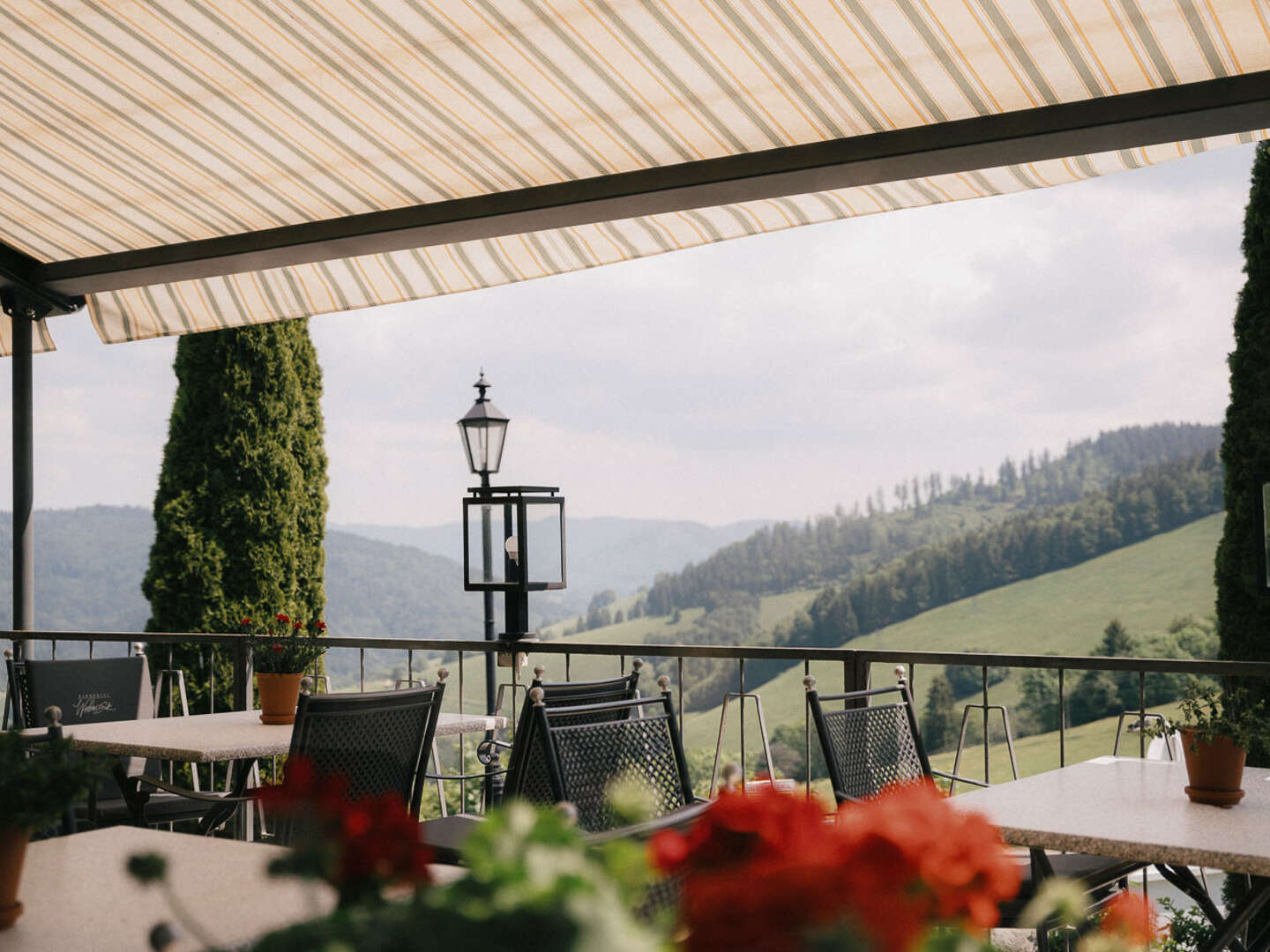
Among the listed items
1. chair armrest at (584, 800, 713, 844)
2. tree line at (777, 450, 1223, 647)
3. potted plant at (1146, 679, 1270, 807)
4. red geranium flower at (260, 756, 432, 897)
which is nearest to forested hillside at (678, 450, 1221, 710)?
tree line at (777, 450, 1223, 647)

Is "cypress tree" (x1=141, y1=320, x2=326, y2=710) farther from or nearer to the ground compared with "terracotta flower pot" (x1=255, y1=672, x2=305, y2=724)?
farther from the ground

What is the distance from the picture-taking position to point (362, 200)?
4848mm

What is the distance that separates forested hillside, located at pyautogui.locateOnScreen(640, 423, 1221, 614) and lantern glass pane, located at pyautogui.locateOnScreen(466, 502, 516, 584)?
1327 inches

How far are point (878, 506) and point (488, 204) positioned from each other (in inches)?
1537

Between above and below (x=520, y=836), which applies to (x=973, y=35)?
above

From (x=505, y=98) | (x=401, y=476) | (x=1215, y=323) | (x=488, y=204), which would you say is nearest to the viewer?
(x=505, y=98)

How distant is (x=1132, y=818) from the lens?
243 centimetres

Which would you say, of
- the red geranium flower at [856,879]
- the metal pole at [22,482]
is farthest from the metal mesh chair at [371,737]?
the metal pole at [22,482]

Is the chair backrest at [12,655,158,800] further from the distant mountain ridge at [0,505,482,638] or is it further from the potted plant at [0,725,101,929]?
the distant mountain ridge at [0,505,482,638]

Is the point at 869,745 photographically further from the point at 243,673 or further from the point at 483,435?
the point at 483,435

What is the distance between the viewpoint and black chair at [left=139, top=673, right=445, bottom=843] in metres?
3.13

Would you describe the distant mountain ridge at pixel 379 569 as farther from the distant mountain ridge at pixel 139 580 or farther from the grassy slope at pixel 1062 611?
the grassy slope at pixel 1062 611

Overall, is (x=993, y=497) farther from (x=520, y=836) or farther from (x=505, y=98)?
(x=520, y=836)

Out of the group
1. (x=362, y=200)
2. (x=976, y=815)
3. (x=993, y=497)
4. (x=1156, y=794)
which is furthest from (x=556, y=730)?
(x=993, y=497)
